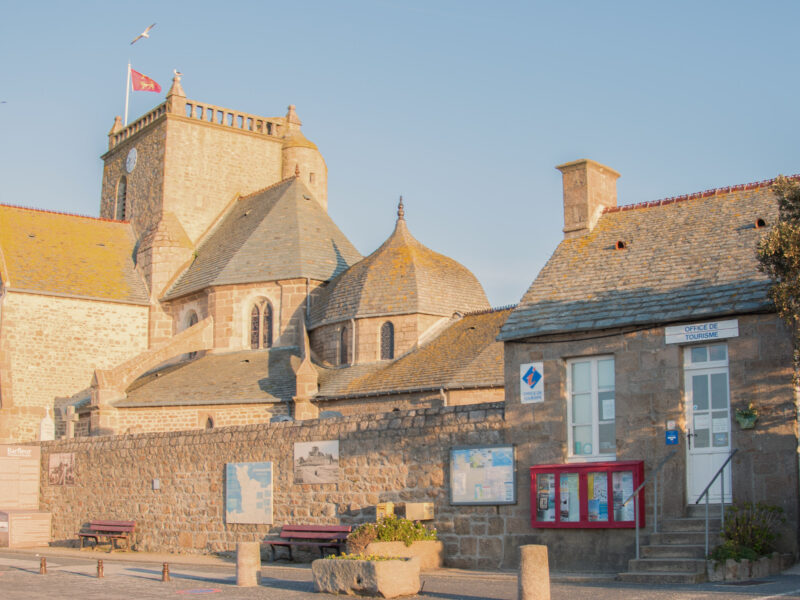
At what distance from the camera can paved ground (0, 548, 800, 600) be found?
11.9 meters

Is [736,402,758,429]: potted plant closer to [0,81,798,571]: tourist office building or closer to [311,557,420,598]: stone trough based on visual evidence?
[0,81,798,571]: tourist office building

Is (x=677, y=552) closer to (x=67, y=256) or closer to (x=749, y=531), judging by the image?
(x=749, y=531)

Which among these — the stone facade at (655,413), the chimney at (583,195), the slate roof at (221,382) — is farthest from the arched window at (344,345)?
the stone facade at (655,413)

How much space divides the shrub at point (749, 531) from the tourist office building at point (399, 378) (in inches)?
10.0

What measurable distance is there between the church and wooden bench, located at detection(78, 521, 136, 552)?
754 cm

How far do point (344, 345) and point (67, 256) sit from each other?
13330 mm

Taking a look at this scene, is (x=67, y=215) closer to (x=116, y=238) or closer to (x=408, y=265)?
(x=116, y=238)

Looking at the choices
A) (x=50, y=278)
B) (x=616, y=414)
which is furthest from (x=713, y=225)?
(x=50, y=278)

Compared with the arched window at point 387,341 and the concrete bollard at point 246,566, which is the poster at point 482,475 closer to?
the concrete bollard at point 246,566

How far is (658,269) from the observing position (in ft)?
53.3

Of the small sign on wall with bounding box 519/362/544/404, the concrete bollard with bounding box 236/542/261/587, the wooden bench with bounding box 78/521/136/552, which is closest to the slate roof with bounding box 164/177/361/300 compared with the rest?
the wooden bench with bounding box 78/521/136/552

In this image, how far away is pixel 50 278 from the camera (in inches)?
1534

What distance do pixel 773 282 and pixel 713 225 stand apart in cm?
285

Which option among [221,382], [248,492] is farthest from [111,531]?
[221,382]
